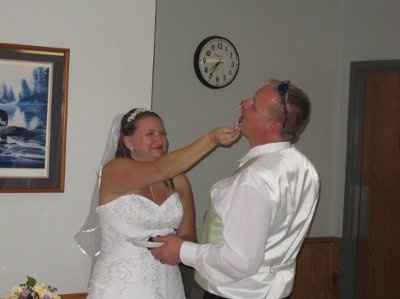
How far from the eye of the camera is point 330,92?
15.3ft

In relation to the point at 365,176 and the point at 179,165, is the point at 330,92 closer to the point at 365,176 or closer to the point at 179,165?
the point at 365,176

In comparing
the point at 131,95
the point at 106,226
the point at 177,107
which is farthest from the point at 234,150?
the point at 106,226

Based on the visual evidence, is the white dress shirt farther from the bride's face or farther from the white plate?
the bride's face

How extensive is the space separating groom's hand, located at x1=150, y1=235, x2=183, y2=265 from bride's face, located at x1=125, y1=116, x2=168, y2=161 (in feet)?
1.29

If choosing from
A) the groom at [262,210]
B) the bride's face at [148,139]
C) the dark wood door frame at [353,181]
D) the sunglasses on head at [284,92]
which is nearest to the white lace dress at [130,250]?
the bride's face at [148,139]

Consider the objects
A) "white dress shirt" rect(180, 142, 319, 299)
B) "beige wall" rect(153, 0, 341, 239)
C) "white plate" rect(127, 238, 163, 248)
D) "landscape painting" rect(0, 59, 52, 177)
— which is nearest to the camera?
"white dress shirt" rect(180, 142, 319, 299)

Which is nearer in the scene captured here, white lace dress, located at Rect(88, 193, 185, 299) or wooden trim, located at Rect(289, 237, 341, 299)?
white lace dress, located at Rect(88, 193, 185, 299)

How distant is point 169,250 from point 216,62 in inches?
85.8

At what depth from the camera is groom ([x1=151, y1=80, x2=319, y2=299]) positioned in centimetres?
178

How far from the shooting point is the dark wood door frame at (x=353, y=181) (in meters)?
4.47

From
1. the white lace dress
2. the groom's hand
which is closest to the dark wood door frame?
the white lace dress

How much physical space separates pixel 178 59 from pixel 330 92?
1412 mm

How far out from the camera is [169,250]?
2.07 meters

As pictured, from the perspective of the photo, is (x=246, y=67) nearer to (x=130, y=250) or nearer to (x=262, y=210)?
(x=130, y=250)
